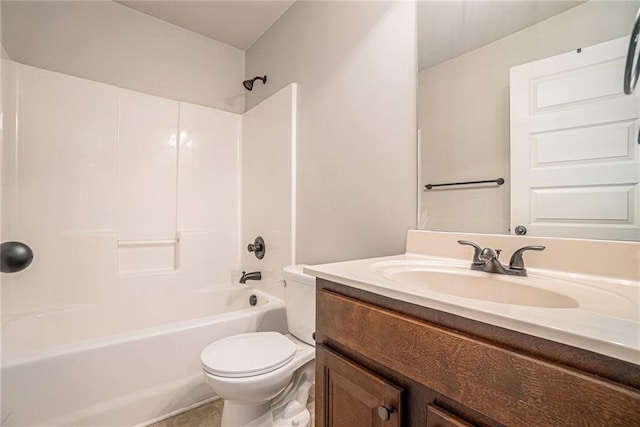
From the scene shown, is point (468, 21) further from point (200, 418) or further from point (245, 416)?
point (200, 418)

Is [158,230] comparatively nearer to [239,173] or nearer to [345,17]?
[239,173]

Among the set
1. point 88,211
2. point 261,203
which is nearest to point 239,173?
point 261,203

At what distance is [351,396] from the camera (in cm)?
74

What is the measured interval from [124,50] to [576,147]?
2626mm

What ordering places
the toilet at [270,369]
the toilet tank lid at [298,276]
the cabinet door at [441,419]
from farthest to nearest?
the toilet tank lid at [298,276] < the toilet at [270,369] < the cabinet door at [441,419]

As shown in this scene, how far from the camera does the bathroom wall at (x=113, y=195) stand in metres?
1.69

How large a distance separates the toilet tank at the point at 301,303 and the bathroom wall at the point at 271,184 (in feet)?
1.28

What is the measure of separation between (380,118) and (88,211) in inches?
74.1

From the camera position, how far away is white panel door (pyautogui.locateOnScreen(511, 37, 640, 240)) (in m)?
0.77

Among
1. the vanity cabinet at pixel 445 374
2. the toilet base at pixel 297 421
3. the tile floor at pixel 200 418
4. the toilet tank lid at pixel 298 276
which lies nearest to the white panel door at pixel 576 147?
the vanity cabinet at pixel 445 374

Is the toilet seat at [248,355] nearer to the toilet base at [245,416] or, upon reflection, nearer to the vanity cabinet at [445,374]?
the toilet base at [245,416]

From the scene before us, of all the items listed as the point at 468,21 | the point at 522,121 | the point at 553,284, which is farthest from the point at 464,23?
the point at 553,284

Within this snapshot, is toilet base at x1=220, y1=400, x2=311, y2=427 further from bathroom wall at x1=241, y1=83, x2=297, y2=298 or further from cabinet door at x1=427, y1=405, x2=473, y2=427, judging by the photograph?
cabinet door at x1=427, y1=405, x2=473, y2=427

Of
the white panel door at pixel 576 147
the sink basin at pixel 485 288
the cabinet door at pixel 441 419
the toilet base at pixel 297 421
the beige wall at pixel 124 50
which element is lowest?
the toilet base at pixel 297 421
